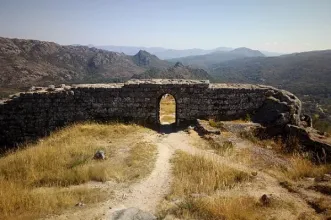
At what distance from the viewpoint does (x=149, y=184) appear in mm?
9148

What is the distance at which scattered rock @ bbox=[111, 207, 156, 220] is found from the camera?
691cm

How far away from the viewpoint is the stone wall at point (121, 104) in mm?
16484

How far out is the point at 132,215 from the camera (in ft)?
22.9

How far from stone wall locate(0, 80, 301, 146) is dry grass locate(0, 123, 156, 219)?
2221mm

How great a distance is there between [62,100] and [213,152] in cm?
894

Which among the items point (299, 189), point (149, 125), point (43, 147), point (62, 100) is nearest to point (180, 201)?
point (299, 189)

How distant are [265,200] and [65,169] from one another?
6.38 meters

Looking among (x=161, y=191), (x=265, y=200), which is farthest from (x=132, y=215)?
(x=265, y=200)

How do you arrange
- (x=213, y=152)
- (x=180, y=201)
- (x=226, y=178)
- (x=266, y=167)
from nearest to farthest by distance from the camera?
(x=180, y=201)
(x=226, y=178)
(x=266, y=167)
(x=213, y=152)

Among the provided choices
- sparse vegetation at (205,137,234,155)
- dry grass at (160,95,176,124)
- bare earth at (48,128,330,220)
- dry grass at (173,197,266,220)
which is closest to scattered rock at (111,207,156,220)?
bare earth at (48,128,330,220)

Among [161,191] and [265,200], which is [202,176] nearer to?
[161,191]

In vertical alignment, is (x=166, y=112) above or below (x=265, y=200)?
above

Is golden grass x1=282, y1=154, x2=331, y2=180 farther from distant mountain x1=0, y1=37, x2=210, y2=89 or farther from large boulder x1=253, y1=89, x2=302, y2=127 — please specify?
distant mountain x1=0, y1=37, x2=210, y2=89

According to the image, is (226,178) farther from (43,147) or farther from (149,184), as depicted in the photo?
(43,147)
